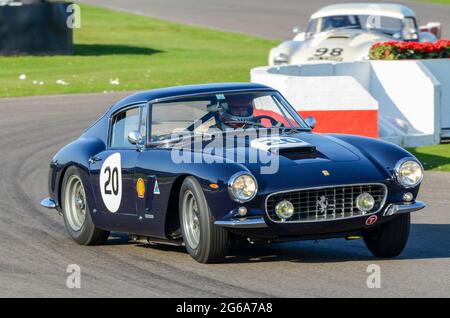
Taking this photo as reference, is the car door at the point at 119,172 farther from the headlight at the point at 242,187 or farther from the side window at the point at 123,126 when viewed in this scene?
the headlight at the point at 242,187

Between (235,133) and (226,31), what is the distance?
3226 cm

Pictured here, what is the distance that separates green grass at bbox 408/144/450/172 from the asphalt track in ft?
74.2

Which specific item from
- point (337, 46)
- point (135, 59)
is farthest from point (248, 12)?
point (337, 46)

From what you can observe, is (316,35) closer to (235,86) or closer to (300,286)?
(235,86)

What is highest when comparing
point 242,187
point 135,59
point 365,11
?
point 365,11

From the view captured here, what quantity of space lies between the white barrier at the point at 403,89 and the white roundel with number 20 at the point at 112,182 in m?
5.88

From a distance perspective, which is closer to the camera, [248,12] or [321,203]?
[321,203]

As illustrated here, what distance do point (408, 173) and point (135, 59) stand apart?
2506 centimetres

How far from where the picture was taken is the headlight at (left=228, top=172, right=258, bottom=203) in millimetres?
7879

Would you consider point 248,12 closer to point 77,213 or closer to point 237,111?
point 77,213

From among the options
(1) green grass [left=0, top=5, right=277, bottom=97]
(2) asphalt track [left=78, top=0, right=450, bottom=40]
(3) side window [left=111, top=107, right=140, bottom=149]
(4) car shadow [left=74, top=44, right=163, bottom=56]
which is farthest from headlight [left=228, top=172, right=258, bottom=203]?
(2) asphalt track [left=78, top=0, right=450, bottom=40]

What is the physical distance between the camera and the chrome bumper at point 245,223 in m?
7.84

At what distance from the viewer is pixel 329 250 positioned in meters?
8.91
